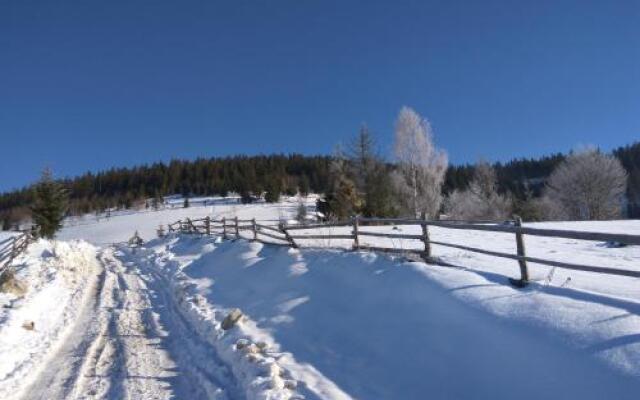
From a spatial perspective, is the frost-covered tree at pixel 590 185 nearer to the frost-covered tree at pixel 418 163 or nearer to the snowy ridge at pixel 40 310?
the frost-covered tree at pixel 418 163

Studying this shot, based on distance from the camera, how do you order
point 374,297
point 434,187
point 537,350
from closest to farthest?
1. point 537,350
2. point 374,297
3. point 434,187

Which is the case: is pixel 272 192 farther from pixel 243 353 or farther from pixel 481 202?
pixel 243 353

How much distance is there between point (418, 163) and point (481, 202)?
33.3ft

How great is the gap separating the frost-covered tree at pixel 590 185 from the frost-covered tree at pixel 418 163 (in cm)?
1722

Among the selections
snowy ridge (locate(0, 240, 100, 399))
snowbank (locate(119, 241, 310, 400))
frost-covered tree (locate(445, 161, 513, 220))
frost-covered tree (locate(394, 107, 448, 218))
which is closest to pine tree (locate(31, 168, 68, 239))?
snowy ridge (locate(0, 240, 100, 399))

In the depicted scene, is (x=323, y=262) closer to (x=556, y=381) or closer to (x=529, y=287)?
(x=529, y=287)

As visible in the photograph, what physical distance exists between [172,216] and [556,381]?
85.2 meters

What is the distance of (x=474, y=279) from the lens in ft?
27.1

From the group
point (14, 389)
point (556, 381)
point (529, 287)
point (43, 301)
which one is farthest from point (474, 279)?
point (43, 301)

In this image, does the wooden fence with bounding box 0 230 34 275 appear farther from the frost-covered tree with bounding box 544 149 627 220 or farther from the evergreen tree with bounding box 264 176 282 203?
the evergreen tree with bounding box 264 176 282 203

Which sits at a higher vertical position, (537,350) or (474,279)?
(474,279)

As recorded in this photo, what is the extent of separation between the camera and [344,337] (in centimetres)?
807

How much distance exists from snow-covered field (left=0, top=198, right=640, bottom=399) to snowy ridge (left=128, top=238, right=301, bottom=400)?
0.03 meters

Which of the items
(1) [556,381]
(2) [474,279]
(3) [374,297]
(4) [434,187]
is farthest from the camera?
(4) [434,187]
